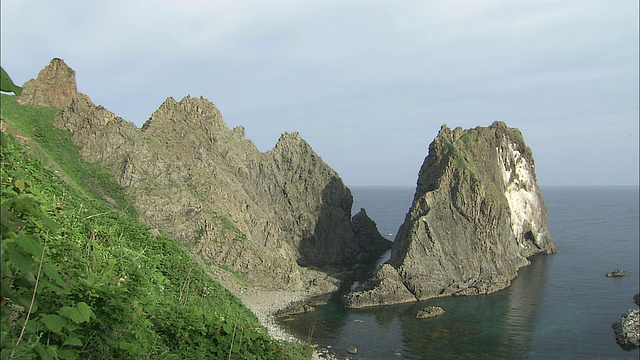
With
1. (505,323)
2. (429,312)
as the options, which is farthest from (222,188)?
(505,323)

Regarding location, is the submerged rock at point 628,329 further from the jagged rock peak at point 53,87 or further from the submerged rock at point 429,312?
the jagged rock peak at point 53,87

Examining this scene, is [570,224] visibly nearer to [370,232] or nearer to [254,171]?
[370,232]

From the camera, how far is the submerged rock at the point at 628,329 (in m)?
40.9

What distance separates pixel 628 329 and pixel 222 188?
5001 centimetres

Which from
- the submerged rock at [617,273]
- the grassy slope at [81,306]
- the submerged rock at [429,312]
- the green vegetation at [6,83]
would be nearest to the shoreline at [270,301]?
the submerged rock at [429,312]

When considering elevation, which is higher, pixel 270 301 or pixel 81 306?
pixel 81 306

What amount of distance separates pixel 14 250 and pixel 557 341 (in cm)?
4869

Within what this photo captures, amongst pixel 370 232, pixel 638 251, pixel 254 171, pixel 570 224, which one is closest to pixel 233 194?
pixel 254 171

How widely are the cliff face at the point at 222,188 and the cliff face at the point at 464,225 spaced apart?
1179 centimetres

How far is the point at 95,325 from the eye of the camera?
19.1ft

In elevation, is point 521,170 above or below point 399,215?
above

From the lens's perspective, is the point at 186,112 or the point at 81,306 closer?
the point at 81,306

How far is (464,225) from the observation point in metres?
72.2

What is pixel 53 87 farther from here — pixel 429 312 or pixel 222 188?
pixel 429 312
